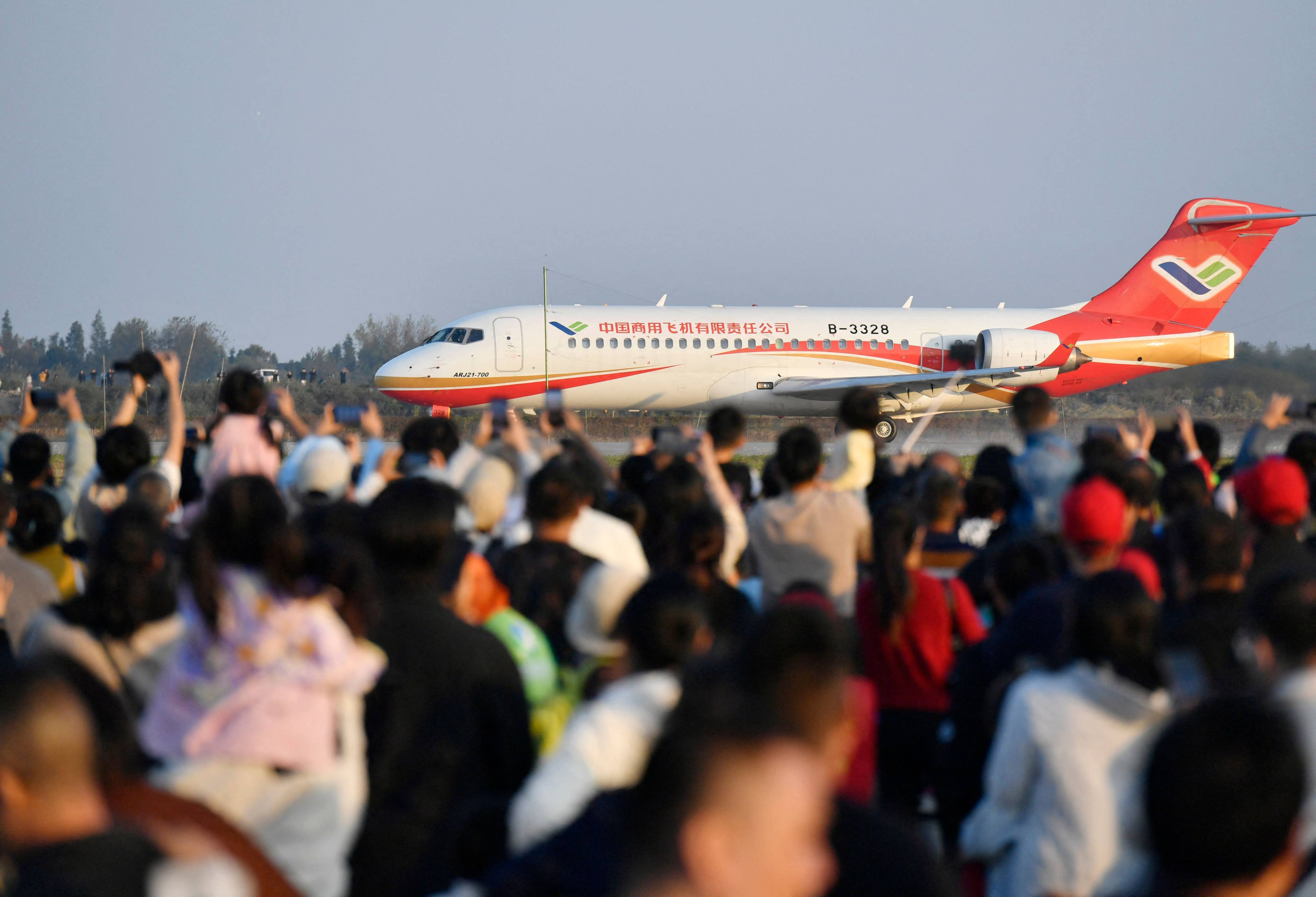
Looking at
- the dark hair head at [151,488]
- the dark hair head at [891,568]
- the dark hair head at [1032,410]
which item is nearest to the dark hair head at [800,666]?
the dark hair head at [891,568]

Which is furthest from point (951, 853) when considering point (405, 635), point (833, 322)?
point (833, 322)

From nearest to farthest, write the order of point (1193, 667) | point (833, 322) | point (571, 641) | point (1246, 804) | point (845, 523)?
point (1246, 804)
point (1193, 667)
point (571, 641)
point (845, 523)
point (833, 322)

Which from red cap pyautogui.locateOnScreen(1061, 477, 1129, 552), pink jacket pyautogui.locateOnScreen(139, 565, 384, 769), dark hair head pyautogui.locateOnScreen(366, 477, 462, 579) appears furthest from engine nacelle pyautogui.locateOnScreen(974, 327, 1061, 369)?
pink jacket pyautogui.locateOnScreen(139, 565, 384, 769)

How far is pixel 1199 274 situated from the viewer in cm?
2903

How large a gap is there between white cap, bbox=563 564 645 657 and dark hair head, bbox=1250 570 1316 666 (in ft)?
5.50

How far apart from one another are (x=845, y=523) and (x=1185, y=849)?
11.9 ft

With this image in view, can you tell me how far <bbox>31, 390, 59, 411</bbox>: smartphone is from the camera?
8172 mm

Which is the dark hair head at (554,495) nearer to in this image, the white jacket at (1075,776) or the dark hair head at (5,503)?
the white jacket at (1075,776)

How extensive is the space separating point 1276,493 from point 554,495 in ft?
10.1

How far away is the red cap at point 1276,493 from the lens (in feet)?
16.4

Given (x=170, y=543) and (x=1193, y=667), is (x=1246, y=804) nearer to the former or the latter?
(x=1193, y=667)

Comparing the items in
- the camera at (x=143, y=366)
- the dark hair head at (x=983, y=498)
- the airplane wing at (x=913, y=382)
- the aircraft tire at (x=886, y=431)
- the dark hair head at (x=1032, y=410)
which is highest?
the camera at (x=143, y=366)

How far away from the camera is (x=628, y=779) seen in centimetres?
261

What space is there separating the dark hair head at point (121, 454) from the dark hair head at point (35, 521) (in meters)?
0.75
